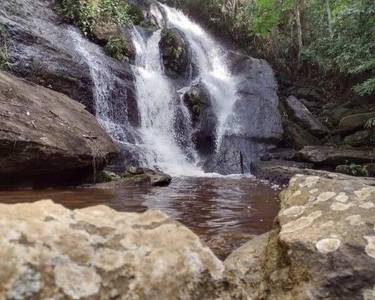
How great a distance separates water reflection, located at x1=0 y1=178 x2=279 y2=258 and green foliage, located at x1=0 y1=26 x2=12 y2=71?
4384 millimetres

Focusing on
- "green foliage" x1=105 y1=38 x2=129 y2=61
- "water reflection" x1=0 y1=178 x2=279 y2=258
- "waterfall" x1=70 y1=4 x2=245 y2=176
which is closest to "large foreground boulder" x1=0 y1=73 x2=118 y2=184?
"water reflection" x1=0 y1=178 x2=279 y2=258

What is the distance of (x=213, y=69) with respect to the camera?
52.2 ft

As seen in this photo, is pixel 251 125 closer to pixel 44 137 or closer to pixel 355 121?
pixel 355 121

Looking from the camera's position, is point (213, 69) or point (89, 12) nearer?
point (89, 12)

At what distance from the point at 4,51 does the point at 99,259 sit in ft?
30.0

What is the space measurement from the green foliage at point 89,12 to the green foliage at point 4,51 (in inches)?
137

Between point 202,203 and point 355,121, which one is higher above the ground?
point 355,121

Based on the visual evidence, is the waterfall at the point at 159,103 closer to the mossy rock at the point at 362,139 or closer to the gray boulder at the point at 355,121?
the gray boulder at the point at 355,121

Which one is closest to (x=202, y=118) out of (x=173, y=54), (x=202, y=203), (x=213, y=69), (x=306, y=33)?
(x=173, y=54)

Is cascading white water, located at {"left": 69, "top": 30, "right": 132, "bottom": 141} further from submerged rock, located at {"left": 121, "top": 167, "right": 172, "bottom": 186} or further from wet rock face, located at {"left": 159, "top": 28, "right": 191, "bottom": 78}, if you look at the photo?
wet rock face, located at {"left": 159, "top": 28, "right": 191, "bottom": 78}

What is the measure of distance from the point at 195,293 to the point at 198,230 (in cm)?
259

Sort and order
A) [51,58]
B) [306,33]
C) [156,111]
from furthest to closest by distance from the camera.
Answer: [306,33] < [156,111] < [51,58]

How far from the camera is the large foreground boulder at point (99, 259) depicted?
1.05 meters

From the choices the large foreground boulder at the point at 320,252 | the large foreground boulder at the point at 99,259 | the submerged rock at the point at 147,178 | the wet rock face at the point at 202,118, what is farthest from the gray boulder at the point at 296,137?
the large foreground boulder at the point at 99,259
